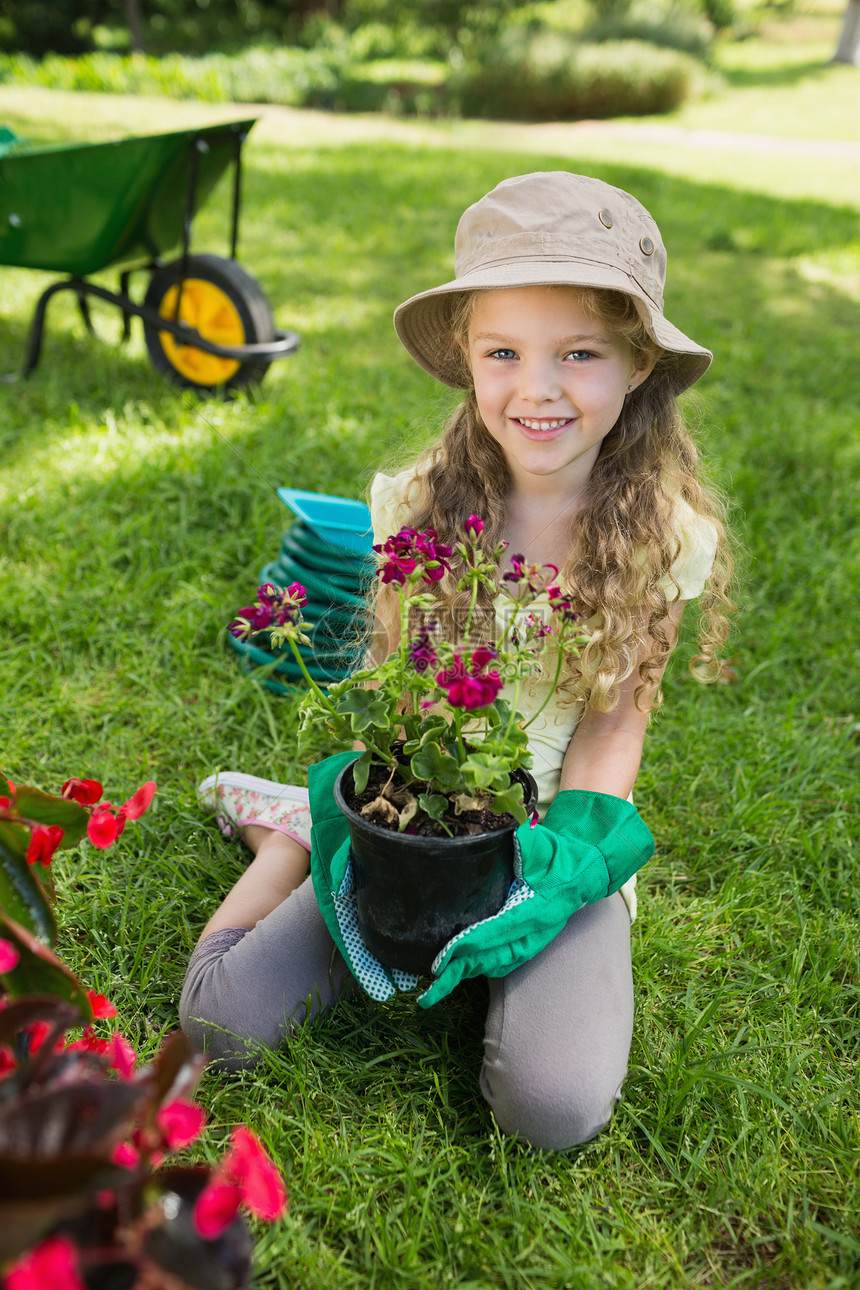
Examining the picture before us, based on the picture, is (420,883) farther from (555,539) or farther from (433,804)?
(555,539)

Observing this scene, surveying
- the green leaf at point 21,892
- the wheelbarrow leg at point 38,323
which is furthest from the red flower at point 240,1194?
the wheelbarrow leg at point 38,323

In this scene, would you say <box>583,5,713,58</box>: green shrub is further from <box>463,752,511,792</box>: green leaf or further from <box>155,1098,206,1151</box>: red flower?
<box>155,1098,206,1151</box>: red flower

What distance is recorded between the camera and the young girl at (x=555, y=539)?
4.46ft

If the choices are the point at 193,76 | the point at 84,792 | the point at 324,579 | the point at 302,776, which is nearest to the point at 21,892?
the point at 84,792

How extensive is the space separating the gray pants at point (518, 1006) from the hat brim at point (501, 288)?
33.5 inches

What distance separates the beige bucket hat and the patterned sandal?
3.01ft

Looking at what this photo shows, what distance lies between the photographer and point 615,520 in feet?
5.29

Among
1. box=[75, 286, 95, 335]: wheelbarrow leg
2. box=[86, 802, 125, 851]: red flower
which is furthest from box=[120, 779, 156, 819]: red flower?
box=[75, 286, 95, 335]: wheelbarrow leg

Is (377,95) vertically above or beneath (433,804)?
beneath

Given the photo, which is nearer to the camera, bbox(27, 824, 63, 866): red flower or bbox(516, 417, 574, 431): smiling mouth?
bbox(27, 824, 63, 866): red flower

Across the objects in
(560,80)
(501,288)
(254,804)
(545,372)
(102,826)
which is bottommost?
(254,804)

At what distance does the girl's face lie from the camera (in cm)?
145

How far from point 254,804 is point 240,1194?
1.18 m

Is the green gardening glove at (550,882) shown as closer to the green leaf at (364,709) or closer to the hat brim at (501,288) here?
the green leaf at (364,709)
